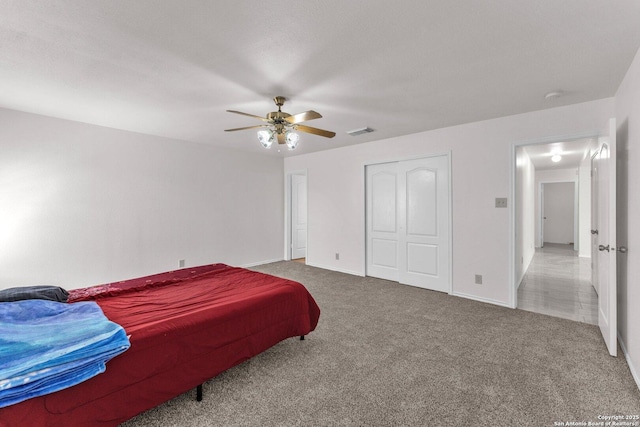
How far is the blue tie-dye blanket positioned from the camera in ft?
4.03

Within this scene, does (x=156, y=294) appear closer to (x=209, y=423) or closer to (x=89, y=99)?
(x=209, y=423)

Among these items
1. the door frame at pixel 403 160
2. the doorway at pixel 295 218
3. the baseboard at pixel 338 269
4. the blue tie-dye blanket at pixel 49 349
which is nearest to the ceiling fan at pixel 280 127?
the blue tie-dye blanket at pixel 49 349

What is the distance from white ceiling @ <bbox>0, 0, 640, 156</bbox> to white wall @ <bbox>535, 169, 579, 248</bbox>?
6727 mm

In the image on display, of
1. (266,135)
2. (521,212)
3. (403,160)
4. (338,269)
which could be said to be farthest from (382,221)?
(266,135)

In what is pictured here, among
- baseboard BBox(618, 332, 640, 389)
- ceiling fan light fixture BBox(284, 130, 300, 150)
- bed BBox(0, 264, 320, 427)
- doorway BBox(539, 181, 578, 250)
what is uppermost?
ceiling fan light fixture BBox(284, 130, 300, 150)

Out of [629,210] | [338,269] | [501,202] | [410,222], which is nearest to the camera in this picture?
[629,210]

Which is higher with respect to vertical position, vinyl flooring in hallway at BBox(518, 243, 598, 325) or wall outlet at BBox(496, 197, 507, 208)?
wall outlet at BBox(496, 197, 507, 208)

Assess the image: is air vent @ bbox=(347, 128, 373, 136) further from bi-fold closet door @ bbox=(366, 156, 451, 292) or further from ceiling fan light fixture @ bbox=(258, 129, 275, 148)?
ceiling fan light fixture @ bbox=(258, 129, 275, 148)

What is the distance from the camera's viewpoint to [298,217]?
6.99 metres

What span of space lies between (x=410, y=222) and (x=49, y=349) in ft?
14.2

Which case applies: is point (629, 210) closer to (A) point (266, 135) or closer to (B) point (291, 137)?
(B) point (291, 137)

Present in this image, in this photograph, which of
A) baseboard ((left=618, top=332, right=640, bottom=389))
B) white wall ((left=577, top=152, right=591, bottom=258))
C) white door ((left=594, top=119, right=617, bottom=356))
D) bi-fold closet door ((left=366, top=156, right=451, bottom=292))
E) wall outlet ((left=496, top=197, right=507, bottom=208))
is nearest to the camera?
baseboard ((left=618, top=332, right=640, bottom=389))

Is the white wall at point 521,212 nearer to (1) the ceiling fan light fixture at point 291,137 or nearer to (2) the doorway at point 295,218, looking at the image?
(1) the ceiling fan light fixture at point 291,137

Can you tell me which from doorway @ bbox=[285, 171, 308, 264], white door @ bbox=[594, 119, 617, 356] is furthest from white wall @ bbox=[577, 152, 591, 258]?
doorway @ bbox=[285, 171, 308, 264]
